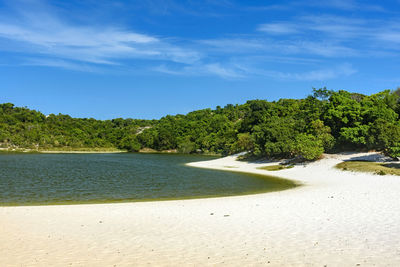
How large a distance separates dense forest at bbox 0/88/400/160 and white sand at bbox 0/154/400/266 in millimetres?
28839

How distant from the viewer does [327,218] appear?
1482 centimetres

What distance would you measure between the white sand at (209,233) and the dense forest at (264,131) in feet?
94.6

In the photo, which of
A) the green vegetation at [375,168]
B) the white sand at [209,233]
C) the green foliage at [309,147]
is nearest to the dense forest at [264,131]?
Answer: the green foliage at [309,147]

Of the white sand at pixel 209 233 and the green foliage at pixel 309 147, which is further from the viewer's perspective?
the green foliage at pixel 309 147

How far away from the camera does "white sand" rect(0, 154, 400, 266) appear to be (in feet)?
30.5

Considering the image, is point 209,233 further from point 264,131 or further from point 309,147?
point 264,131

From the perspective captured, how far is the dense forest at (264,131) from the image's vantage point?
5128cm

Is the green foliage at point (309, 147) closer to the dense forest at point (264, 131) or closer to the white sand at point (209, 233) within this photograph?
the dense forest at point (264, 131)

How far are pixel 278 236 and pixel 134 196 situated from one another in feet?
50.4

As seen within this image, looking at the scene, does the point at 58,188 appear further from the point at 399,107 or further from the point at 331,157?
the point at 399,107

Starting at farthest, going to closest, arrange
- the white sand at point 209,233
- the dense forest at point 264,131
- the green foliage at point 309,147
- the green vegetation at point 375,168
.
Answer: the dense forest at point 264,131
the green foliage at point 309,147
the green vegetation at point 375,168
the white sand at point 209,233

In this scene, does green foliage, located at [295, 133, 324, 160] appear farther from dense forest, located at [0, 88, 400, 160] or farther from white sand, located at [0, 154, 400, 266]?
white sand, located at [0, 154, 400, 266]

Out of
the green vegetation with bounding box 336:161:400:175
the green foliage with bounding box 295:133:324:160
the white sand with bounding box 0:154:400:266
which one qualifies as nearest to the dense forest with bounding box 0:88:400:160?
the green foliage with bounding box 295:133:324:160

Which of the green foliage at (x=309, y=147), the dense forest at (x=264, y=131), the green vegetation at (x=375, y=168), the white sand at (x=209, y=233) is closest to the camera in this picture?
the white sand at (x=209, y=233)
